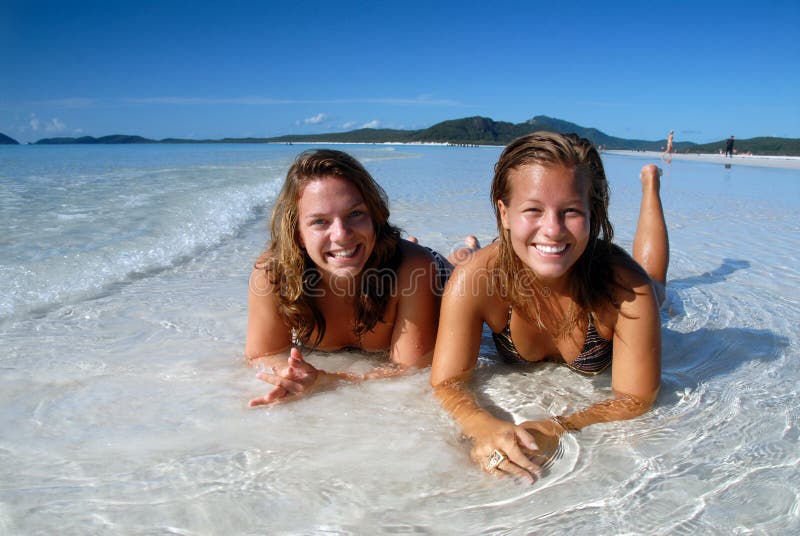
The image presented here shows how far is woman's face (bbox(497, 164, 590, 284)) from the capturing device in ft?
7.29

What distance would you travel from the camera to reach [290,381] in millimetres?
2648

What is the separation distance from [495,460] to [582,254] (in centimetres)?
102

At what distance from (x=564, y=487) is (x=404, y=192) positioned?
34.6 feet

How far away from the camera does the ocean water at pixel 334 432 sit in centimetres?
185

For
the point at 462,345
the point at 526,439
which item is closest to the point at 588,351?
the point at 462,345

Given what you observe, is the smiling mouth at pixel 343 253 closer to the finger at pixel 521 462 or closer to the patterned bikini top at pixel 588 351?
the patterned bikini top at pixel 588 351

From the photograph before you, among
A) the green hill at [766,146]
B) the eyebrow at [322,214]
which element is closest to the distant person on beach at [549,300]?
the eyebrow at [322,214]

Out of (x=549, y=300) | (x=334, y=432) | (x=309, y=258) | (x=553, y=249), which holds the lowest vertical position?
(x=334, y=432)

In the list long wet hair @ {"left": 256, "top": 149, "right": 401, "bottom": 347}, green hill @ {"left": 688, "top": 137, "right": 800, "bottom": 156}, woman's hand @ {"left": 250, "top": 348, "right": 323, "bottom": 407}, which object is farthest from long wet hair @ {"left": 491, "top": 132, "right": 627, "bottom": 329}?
green hill @ {"left": 688, "top": 137, "right": 800, "bottom": 156}

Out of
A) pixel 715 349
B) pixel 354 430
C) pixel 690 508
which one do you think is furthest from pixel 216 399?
pixel 715 349

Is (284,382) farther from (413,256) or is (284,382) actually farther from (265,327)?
(413,256)

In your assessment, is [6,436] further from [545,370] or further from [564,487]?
[545,370]

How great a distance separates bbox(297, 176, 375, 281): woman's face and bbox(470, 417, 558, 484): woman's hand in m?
1.08

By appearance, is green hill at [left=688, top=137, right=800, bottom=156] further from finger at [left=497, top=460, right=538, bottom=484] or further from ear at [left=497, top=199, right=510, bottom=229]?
finger at [left=497, top=460, right=538, bottom=484]
